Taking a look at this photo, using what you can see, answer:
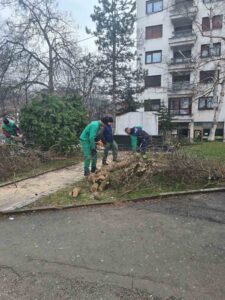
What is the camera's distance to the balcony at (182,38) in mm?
33031

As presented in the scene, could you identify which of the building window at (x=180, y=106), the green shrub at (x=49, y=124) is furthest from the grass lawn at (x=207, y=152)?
the building window at (x=180, y=106)

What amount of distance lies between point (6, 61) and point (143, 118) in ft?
30.6

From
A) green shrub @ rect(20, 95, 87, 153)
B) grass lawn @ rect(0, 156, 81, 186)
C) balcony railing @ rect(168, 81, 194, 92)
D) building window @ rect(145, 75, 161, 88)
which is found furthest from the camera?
building window @ rect(145, 75, 161, 88)

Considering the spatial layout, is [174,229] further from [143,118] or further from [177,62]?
[177,62]

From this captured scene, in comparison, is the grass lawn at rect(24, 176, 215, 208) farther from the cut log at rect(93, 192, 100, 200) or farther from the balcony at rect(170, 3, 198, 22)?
the balcony at rect(170, 3, 198, 22)

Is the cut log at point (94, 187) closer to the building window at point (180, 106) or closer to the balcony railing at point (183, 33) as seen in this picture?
the building window at point (180, 106)

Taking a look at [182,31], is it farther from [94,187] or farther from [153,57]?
[94,187]

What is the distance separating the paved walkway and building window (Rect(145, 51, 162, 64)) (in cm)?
3028

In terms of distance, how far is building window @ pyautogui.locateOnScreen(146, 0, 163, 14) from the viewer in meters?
34.9

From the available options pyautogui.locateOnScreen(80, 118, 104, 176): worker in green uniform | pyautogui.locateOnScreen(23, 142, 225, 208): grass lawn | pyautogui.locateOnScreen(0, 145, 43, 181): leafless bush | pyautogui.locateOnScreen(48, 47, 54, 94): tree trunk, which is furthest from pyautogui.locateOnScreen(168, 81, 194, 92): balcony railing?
pyautogui.locateOnScreen(23, 142, 225, 208): grass lawn

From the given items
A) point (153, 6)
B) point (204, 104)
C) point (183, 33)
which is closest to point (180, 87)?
point (204, 104)

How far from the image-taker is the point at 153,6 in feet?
116

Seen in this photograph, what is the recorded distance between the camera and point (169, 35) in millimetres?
34938

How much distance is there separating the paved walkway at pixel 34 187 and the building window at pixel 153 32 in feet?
103
